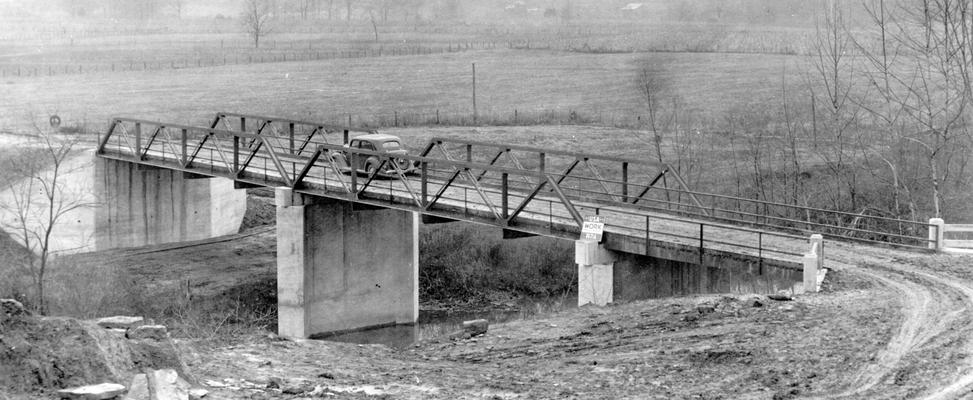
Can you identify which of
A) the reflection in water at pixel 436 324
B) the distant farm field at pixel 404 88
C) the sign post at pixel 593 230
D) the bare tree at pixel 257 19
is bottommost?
the reflection in water at pixel 436 324

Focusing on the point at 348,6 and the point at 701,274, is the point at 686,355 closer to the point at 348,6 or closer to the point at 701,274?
the point at 701,274

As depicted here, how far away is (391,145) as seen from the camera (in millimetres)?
45500

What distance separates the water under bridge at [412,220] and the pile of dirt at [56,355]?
1689cm

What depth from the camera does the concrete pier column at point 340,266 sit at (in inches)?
1779

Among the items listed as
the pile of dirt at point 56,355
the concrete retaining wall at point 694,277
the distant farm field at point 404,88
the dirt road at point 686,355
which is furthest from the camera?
the distant farm field at point 404,88

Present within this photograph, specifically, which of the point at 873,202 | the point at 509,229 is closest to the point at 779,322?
the point at 509,229

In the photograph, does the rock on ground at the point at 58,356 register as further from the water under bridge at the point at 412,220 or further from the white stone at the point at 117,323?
the water under bridge at the point at 412,220

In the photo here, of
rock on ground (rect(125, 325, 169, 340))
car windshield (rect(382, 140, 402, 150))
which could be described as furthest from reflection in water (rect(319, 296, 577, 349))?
rock on ground (rect(125, 325, 169, 340))

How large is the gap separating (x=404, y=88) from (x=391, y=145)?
51.4 meters

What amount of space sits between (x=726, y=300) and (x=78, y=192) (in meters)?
37.9

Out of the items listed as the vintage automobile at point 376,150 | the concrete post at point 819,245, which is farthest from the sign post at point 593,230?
the vintage automobile at point 376,150

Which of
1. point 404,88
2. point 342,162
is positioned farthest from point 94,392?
point 404,88

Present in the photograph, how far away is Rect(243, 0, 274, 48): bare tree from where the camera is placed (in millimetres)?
118000

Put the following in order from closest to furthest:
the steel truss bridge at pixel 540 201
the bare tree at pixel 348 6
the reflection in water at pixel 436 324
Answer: the steel truss bridge at pixel 540 201 < the reflection in water at pixel 436 324 < the bare tree at pixel 348 6
